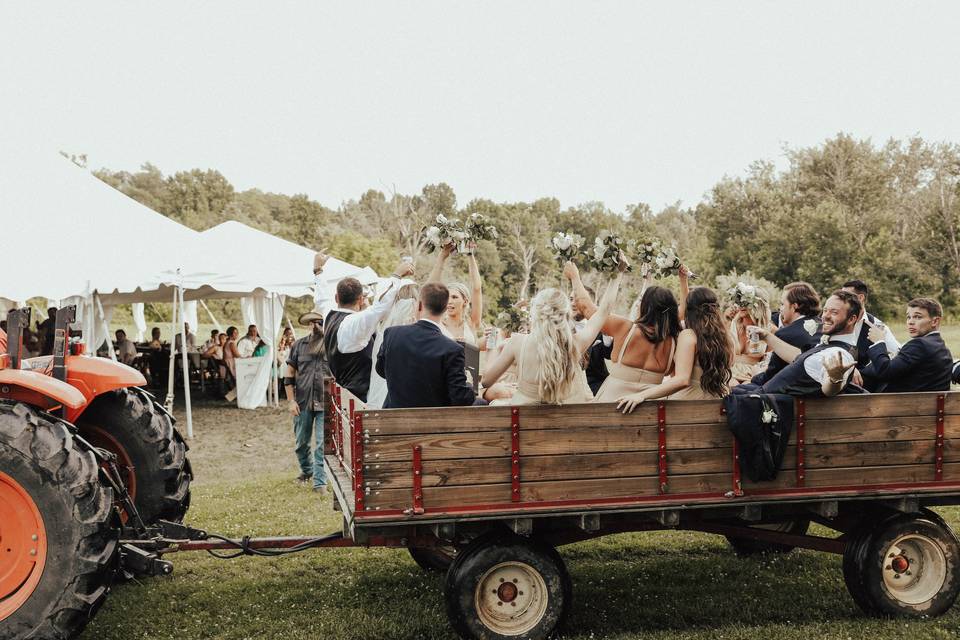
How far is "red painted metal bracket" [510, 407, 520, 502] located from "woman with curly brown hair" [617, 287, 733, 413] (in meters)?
1.01

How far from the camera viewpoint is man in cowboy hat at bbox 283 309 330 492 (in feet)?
29.6

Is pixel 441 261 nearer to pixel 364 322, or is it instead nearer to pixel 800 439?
pixel 364 322

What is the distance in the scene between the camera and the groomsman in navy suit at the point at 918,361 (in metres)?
5.21

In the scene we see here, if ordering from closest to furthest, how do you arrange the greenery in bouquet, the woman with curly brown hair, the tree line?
1. the woman with curly brown hair
2. the greenery in bouquet
3. the tree line

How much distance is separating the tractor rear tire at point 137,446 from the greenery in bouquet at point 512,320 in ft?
10.00

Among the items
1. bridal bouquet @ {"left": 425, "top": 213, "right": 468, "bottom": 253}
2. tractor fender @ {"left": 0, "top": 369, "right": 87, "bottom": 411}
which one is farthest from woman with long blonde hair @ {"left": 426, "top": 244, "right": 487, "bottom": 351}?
A: tractor fender @ {"left": 0, "top": 369, "right": 87, "bottom": 411}

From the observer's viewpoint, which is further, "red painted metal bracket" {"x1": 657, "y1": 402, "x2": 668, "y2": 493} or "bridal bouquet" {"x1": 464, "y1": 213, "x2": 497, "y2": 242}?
"bridal bouquet" {"x1": 464, "y1": 213, "x2": 497, "y2": 242}

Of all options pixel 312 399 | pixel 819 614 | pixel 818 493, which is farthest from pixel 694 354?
pixel 312 399

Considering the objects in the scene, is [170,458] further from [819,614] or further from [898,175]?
[898,175]

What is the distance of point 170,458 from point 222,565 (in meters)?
1.10

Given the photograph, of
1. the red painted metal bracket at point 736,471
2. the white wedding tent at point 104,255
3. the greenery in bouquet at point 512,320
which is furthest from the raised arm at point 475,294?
the white wedding tent at point 104,255

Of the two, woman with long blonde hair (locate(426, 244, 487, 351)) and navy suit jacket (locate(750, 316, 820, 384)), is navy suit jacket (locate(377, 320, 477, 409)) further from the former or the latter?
navy suit jacket (locate(750, 316, 820, 384))

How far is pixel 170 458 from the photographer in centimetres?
576

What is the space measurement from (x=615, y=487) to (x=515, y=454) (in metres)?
0.62
